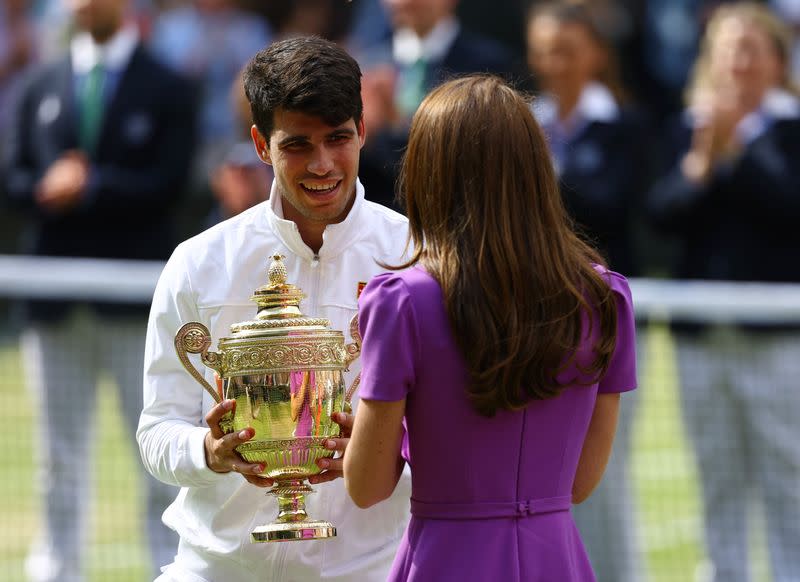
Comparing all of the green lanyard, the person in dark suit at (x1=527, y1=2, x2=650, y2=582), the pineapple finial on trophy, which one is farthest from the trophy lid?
the green lanyard

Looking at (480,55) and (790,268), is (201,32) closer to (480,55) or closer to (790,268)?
(480,55)

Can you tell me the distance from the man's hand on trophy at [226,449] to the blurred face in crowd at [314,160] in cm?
53

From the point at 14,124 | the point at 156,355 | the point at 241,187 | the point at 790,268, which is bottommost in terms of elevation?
the point at 156,355

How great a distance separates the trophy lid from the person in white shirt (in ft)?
0.67

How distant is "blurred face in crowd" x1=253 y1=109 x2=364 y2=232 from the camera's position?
3633 millimetres

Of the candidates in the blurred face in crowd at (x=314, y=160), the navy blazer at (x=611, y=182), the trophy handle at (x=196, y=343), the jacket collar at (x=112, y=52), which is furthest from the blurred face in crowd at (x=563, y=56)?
the trophy handle at (x=196, y=343)

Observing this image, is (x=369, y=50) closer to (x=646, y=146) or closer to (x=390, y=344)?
(x=646, y=146)

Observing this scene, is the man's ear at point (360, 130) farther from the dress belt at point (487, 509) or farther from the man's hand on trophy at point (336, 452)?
the dress belt at point (487, 509)

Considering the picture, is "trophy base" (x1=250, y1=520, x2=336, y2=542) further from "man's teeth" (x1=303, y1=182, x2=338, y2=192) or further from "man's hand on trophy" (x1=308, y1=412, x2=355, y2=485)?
"man's teeth" (x1=303, y1=182, x2=338, y2=192)

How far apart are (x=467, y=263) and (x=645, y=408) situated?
14.6ft

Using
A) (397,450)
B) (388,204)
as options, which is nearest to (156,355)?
(397,450)

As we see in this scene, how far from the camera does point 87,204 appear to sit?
309 inches

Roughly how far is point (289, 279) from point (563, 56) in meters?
4.05

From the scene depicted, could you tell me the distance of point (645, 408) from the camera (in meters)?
7.42
